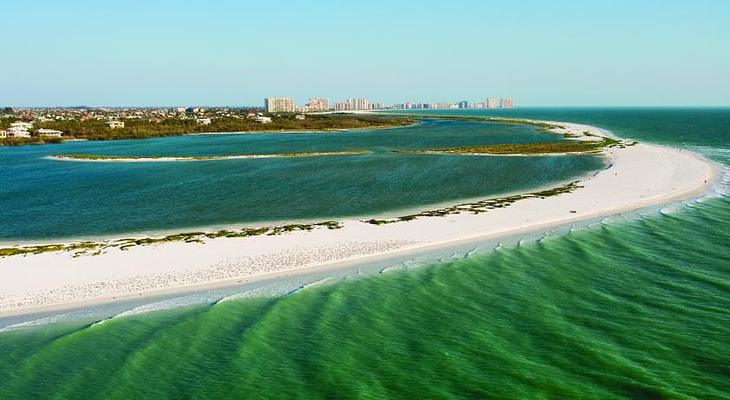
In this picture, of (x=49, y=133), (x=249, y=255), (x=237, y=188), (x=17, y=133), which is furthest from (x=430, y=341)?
(x=17, y=133)

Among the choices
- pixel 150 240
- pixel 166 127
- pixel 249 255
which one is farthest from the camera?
pixel 166 127

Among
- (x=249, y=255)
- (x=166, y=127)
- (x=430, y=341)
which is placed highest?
(x=166, y=127)

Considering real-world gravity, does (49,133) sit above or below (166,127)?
below

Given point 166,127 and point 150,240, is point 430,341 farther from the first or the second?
point 166,127

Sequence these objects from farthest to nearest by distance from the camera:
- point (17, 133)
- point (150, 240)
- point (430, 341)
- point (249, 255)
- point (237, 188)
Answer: point (17, 133), point (237, 188), point (150, 240), point (249, 255), point (430, 341)

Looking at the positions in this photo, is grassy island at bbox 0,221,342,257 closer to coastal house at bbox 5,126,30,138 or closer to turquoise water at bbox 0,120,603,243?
turquoise water at bbox 0,120,603,243

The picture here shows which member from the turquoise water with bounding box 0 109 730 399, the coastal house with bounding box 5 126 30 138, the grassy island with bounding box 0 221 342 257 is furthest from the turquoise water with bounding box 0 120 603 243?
the coastal house with bounding box 5 126 30 138

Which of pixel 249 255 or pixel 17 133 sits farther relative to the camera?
pixel 17 133
